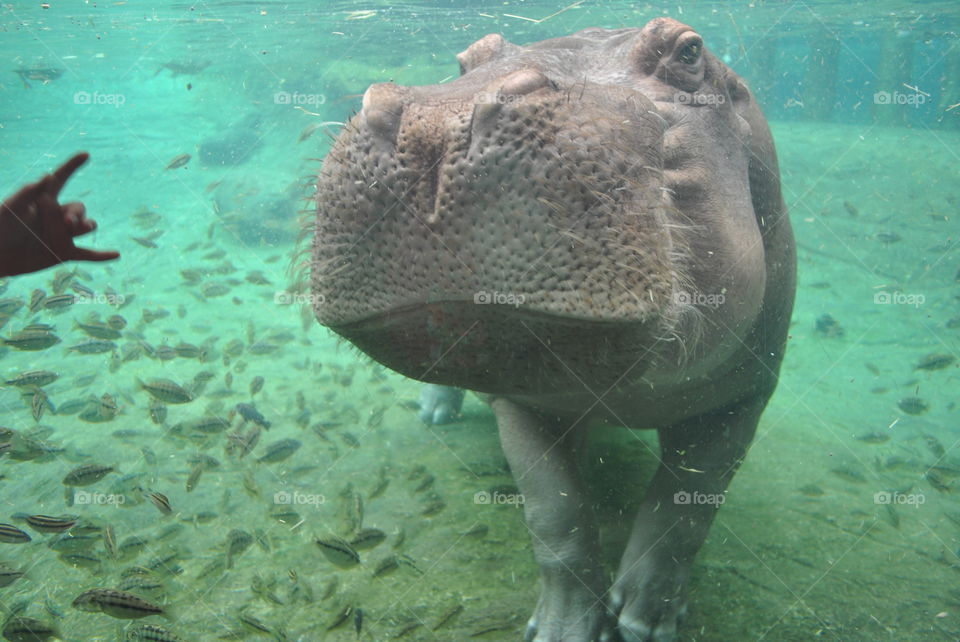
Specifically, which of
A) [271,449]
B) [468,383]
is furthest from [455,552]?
[468,383]

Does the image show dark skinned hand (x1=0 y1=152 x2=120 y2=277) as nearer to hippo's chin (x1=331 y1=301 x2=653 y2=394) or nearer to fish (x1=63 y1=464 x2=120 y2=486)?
hippo's chin (x1=331 y1=301 x2=653 y2=394)

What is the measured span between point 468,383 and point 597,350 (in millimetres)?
446

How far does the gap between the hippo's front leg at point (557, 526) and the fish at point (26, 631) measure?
86.4 inches

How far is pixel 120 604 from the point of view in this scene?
113 inches

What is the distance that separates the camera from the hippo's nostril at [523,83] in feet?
5.98


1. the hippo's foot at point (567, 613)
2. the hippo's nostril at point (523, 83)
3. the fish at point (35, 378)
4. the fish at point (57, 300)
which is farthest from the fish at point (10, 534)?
the hippo's nostril at point (523, 83)

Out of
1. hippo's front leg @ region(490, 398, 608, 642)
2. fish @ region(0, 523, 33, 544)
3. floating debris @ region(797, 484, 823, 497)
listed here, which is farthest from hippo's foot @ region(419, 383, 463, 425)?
fish @ region(0, 523, 33, 544)

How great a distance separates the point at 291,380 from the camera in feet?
27.2

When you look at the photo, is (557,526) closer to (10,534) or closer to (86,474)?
(10,534)

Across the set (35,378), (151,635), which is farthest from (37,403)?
(151,635)

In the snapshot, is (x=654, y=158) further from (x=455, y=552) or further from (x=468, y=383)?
(x=455, y=552)

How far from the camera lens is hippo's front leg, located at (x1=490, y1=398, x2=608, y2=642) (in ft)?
10.5

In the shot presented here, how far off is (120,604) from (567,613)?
1.97 meters

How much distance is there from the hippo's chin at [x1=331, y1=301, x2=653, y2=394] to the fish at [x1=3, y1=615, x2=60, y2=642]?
7.32 feet
